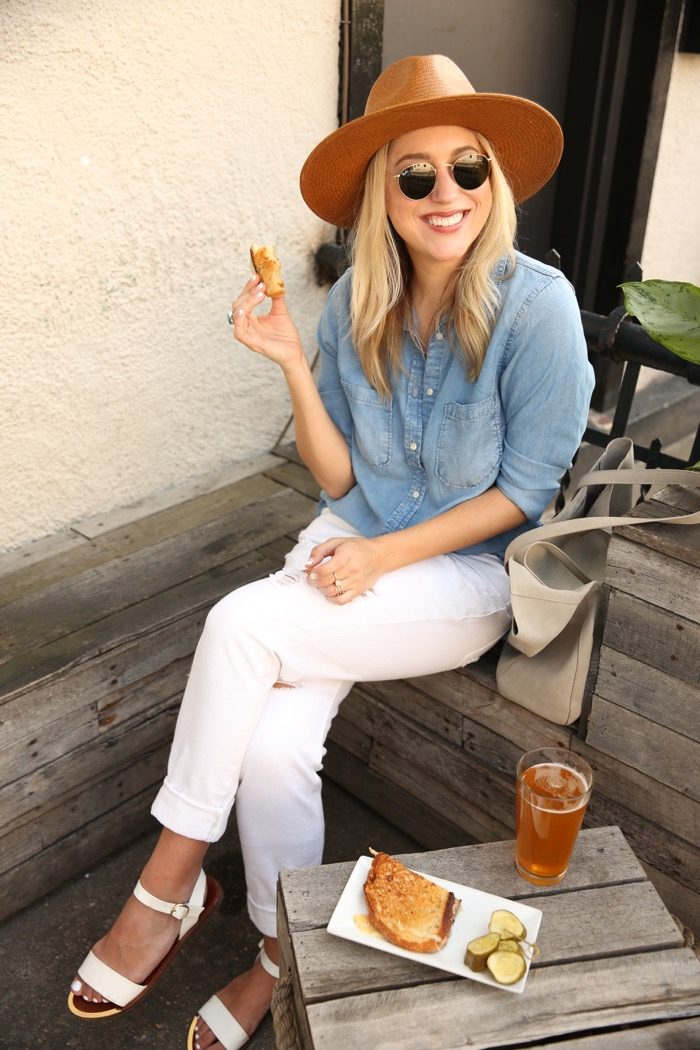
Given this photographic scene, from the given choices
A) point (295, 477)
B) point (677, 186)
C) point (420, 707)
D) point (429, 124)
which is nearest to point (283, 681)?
point (420, 707)

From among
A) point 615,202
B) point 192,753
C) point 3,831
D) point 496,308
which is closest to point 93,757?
point 3,831

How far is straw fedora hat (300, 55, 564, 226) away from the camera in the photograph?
1.75m

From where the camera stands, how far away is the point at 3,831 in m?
2.03

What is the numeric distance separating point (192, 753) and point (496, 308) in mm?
1038

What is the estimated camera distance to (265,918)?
188 centimetres

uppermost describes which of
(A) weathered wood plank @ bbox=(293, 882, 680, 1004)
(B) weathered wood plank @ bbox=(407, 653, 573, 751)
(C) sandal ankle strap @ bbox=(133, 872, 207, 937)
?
(A) weathered wood plank @ bbox=(293, 882, 680, 1004)

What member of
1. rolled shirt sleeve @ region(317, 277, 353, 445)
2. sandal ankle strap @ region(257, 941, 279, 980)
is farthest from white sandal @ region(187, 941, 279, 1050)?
rolled shirt sleeve @ region(317, 277, 353, 445)

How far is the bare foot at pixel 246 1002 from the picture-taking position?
6.15 ft

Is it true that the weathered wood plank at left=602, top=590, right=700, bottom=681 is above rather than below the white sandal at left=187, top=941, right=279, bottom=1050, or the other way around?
above

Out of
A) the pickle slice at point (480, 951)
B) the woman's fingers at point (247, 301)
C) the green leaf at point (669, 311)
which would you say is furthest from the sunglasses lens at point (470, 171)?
the pickle slice at point (480, 951)

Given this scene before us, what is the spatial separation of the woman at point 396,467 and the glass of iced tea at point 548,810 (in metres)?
0.42

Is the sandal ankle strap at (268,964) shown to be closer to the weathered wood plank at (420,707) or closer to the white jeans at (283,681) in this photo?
the white jeans at (283,681)

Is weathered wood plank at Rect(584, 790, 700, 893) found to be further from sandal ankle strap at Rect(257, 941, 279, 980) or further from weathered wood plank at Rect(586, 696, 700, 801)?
sandal ankle strap at Rect(257, 941, 279, 980)

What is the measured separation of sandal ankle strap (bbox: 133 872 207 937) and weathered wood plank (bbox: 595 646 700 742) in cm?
89
